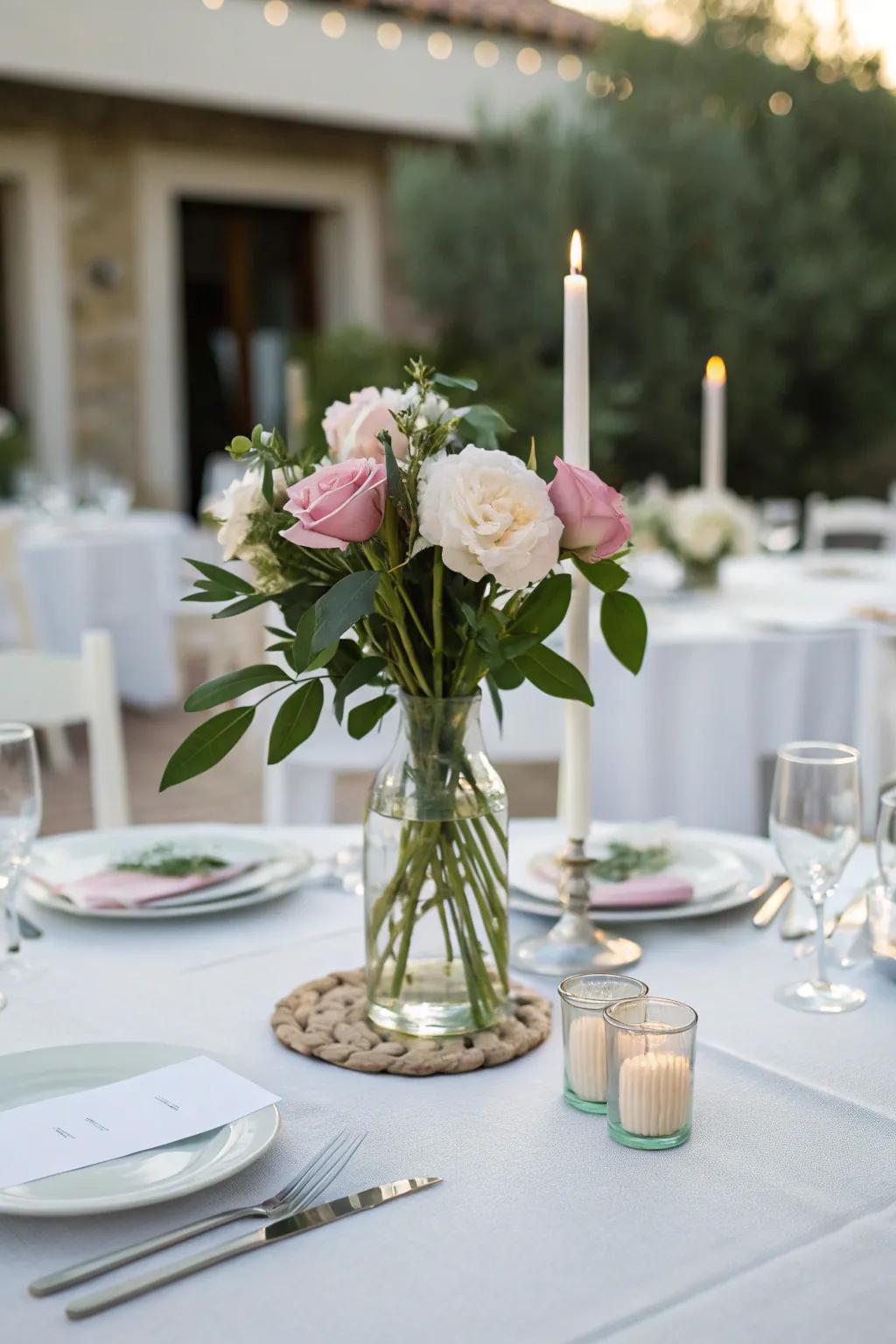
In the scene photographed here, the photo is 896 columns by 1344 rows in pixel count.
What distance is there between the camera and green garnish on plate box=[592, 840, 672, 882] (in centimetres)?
148

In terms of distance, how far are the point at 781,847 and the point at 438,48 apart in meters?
8.51

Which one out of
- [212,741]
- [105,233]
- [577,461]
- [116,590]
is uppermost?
[105,233]

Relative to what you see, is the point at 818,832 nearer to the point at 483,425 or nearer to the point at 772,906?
the point at 772,906

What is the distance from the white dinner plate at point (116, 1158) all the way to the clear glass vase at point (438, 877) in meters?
0.18

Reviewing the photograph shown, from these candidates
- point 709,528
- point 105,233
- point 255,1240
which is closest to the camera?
point 255,1240

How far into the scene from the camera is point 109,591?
214 inches

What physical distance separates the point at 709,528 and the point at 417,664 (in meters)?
2.39

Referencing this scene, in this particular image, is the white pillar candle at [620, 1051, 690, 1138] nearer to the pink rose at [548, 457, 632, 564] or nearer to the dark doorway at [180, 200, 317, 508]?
the pink rose at [548, 457, 632, 564]

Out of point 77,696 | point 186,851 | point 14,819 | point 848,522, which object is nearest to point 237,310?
point 848,522

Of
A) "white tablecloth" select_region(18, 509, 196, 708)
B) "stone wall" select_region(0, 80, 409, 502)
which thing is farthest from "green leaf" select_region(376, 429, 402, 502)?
"stone wall" select_region(0, 80, 409, 502)

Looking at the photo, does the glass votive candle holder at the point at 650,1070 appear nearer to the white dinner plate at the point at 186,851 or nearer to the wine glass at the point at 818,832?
the wine glass at the point at 818,832

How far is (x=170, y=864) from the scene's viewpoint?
150cm

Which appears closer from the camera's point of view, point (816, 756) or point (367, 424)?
point (367, 424)

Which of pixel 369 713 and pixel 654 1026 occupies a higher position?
pixel 369 713
